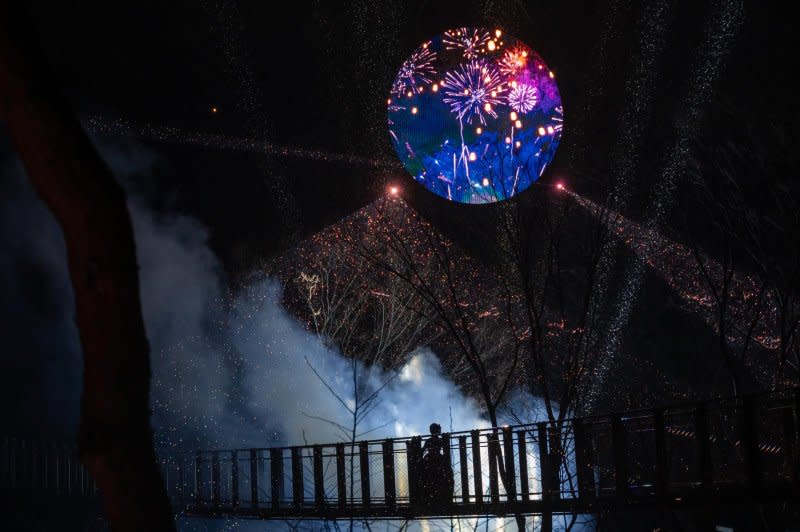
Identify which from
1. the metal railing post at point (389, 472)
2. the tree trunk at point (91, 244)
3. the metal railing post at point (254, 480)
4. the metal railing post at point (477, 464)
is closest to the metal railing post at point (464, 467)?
the metal railing post at point (477, 464)

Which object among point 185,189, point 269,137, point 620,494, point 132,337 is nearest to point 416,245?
point 269,137

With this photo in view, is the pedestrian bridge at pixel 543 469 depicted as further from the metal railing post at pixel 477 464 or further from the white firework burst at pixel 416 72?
the white firework burst at pixel 416 72

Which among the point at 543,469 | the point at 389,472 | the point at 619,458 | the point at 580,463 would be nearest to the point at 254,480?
the point at 389,472

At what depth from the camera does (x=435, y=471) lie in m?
11.5

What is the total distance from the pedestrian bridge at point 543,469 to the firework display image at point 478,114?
3328mm

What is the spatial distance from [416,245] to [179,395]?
7.94 meters

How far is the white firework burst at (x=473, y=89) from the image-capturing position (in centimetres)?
1288

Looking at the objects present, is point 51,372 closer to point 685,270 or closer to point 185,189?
point 185,189

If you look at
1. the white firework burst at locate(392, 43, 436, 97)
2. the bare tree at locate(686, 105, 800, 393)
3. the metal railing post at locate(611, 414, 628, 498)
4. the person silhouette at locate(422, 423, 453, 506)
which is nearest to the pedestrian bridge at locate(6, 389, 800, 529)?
the metal railing post at locate(611, 414, 628, 498)

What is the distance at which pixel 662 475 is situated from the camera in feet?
27.2

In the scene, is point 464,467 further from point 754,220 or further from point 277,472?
point 754,220

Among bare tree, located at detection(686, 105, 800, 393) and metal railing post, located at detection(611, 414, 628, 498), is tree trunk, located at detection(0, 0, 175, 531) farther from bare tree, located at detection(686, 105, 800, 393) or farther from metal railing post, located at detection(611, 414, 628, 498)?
bare tree, located at detection(686, 105, 800, 393)

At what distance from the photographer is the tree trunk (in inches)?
125

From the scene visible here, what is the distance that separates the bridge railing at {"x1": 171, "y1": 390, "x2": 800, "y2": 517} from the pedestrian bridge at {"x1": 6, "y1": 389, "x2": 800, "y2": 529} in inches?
0.7
